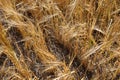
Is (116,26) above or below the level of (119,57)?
above

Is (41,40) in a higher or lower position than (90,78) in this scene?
higher

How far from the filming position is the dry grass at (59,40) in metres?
1.26

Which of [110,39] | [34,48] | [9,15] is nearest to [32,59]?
[34,48]

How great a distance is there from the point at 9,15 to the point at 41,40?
18cm

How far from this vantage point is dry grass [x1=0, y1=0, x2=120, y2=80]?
1.26 metres

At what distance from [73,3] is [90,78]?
1.08 feet

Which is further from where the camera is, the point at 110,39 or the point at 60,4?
the point at 60,4

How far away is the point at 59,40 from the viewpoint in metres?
1.38

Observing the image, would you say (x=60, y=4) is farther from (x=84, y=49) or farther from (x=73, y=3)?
(x=84, y=49)

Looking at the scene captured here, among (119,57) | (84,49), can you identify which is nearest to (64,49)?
(84,49)

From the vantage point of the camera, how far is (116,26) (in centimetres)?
131

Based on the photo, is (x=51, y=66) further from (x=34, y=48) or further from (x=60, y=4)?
(x=60, y=4)

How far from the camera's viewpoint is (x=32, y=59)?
1331mm

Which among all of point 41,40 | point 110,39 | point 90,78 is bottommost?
point 90,78
